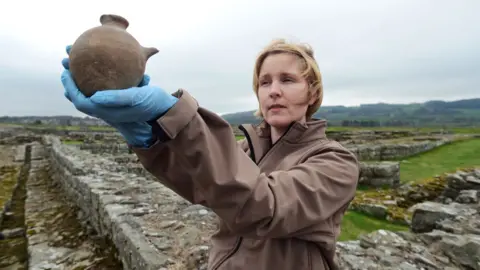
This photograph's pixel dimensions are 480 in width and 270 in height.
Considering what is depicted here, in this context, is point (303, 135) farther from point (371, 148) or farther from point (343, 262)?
point (371, 148)

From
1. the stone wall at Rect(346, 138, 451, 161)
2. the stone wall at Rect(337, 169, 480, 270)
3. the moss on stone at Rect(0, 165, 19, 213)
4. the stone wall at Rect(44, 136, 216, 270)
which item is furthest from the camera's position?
the stone wall at Rect(346, 138, 451, 161)

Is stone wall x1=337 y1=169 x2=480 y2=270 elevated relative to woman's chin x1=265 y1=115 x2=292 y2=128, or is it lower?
lower

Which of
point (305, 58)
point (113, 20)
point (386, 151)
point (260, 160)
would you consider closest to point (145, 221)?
point (260, 160)

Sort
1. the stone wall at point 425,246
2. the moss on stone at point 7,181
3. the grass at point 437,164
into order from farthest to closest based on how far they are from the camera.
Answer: the grass at point 437,164 → the moss on stone at point 7,181 → the stone wall at point 425,246

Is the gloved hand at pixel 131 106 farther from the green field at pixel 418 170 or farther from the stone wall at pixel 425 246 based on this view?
the green field at pixel 418 170

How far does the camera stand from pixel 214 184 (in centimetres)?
110

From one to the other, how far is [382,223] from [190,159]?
620cm

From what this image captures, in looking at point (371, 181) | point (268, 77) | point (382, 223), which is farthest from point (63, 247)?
point (371, 181)

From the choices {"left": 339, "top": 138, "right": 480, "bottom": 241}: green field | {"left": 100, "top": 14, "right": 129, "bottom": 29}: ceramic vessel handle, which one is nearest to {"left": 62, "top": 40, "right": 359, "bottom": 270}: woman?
{"left": 100, "top": 14, "right": 129, "bottom": 29}: ceramic vessel handle

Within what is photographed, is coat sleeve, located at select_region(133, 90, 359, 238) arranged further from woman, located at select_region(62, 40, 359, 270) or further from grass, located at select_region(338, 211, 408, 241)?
grass, located at select_region(338, 211, 408, 241)

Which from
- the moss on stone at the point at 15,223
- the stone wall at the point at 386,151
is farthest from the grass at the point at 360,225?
the stone wall at the point at 386,151

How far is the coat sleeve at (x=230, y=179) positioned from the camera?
1096mm

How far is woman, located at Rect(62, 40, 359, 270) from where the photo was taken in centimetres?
112

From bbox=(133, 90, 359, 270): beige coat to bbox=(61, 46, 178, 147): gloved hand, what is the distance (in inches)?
2.4
